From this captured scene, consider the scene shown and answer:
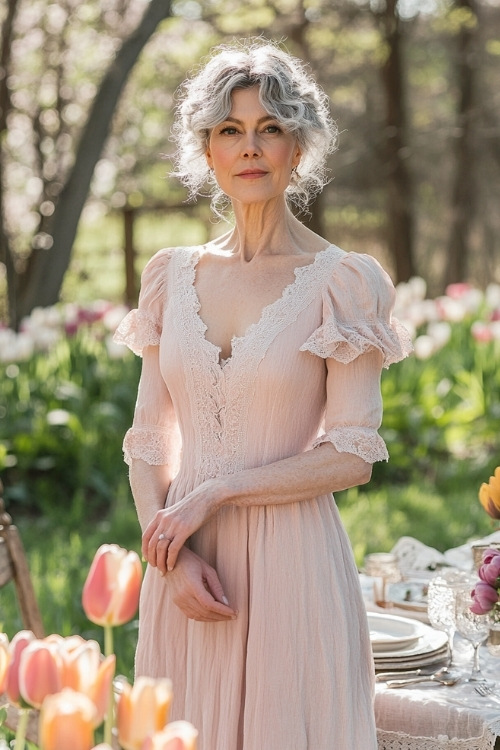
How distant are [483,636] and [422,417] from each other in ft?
16.9

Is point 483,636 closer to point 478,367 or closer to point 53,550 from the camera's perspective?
point 53,550

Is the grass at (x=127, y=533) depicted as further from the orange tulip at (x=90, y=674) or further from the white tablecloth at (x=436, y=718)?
the orange tulip at (x=90, y=674)

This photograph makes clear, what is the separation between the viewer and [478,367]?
771cm

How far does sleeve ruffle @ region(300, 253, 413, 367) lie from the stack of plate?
0.62 metres

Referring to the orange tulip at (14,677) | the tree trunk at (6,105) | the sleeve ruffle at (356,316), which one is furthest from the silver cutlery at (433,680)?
the tree trunk at (6,105)

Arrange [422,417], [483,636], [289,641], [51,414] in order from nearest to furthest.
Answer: [289,641] → [483,636] → [51,414] → [422,417]

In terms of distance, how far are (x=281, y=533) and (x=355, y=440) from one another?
232mm

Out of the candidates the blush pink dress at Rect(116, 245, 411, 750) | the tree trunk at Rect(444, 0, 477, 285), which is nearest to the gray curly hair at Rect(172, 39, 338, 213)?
the blush pink dress at Rect(116, 245, 411, 750)

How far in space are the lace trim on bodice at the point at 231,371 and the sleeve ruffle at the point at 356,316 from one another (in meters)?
0.05

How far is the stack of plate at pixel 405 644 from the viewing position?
2377mm

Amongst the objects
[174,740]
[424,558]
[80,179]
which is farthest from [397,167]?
[174,740]

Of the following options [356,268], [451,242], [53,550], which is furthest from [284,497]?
[451,242]

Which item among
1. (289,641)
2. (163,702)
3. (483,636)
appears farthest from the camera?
(483,636)

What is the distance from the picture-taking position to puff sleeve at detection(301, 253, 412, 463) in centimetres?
212
